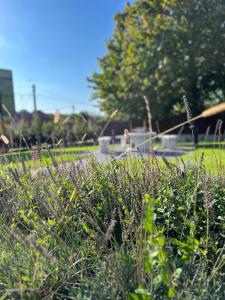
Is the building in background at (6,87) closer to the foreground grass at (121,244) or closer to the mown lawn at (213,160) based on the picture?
the foreground grass at (121,244)

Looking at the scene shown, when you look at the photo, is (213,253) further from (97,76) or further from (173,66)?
(97,76)

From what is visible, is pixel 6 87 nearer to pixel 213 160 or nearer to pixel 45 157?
pixel 45 157

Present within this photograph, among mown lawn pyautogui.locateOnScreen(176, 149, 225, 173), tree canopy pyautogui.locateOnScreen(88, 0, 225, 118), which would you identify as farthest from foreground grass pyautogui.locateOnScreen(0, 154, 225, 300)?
tree canopy pyautogui.locateOnScreen(88, 0, 225, 118)

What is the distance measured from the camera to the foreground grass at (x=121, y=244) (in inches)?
51.3

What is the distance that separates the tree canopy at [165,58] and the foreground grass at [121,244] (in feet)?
38.3

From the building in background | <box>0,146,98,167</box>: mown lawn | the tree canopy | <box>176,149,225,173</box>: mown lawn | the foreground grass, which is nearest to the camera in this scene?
the foreground grass

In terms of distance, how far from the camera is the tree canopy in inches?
500

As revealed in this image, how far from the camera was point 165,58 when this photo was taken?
42.1ft

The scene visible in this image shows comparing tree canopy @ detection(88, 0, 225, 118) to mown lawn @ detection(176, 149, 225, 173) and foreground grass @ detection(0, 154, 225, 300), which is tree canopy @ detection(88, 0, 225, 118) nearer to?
mown lawn @ detection(176, 149, 225, 173)

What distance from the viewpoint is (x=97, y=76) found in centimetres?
1673

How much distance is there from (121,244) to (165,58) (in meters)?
12.2

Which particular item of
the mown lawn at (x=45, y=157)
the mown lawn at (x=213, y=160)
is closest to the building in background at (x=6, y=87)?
the mown lawn at (x=45, y=157)

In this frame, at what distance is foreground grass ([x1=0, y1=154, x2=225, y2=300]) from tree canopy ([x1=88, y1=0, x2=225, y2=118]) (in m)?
11.7

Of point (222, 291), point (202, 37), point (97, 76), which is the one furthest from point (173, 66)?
point (222, 291)
